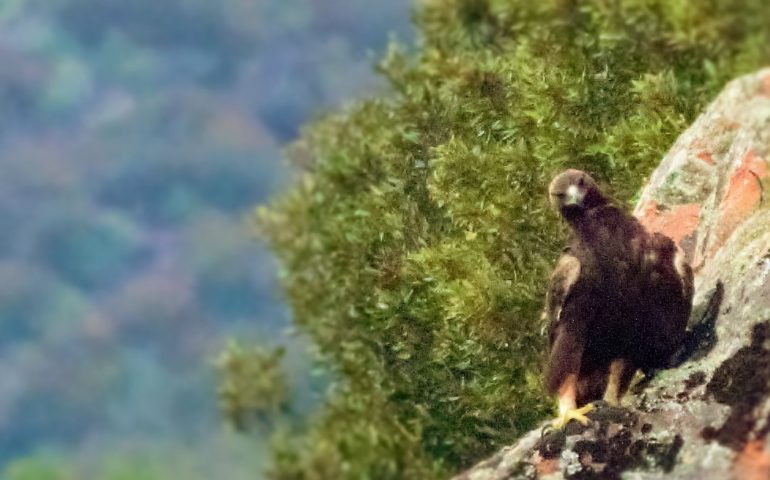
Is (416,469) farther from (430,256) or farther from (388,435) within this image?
(430,256)

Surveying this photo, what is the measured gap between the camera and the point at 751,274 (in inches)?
262

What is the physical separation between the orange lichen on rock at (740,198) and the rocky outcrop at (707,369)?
0.04ft

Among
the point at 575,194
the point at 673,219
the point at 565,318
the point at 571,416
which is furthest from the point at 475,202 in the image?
the point at 571,416

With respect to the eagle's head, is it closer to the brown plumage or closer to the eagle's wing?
the brown plumage

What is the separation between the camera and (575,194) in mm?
7449

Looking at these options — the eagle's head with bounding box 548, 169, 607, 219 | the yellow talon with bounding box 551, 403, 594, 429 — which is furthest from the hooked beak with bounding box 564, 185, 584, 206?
the yellow talon with bounding box 551, 403, 594, 429

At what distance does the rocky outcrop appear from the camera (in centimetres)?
571

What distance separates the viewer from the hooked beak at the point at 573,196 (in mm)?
7426

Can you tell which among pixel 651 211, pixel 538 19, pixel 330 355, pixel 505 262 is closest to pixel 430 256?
pixel 505 262

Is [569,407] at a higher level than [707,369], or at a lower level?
higher

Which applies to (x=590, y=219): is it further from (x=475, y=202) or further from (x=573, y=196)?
(x=475, y=202)

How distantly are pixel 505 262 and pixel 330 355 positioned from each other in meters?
6.21

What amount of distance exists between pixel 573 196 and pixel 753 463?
273 centimetres

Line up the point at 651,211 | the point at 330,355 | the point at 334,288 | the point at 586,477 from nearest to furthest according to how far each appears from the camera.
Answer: the point at 586,477 < the point at 651,211 < the point at 334,288 < the point at 330,355
